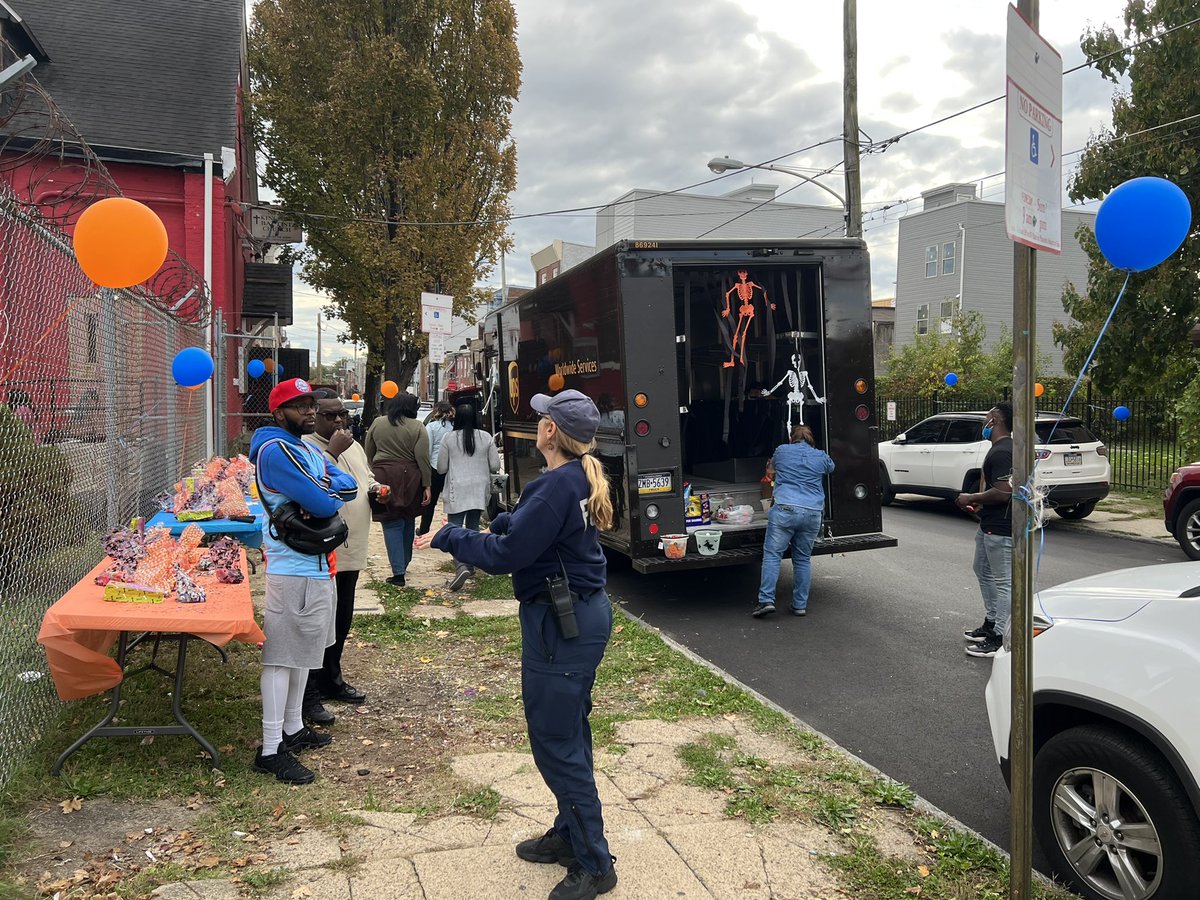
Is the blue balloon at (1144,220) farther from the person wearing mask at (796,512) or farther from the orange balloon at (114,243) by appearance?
the orange balloon at (114,243)

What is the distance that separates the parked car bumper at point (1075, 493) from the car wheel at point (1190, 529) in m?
2.34

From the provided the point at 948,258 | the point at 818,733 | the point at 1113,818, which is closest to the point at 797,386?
the point at 818,733

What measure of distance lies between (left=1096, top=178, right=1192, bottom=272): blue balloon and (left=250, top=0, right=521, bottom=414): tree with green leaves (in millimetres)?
20061

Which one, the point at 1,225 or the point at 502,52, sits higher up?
the point at 502,52

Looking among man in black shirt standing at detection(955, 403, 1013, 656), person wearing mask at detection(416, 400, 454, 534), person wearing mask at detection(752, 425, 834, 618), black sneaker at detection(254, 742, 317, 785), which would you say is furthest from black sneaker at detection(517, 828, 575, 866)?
person wearing mask at detection(416, 400, 454, 534)

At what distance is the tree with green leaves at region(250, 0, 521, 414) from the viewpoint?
22.0 meters

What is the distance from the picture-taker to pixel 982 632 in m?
6.59

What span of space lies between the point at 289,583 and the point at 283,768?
2.85 feet

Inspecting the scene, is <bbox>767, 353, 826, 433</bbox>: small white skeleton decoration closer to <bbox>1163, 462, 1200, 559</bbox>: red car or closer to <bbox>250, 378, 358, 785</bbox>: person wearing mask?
<bbox>250, 378, 358, 785</bbox>: person wearing mask

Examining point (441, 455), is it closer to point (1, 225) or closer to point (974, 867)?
point (1, 225)

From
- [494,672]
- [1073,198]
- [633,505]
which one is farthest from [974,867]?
[1073,198]

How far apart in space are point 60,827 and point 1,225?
2.53 meters

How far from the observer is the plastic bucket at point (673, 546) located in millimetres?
7367

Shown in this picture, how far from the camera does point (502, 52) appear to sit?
23.3 m
